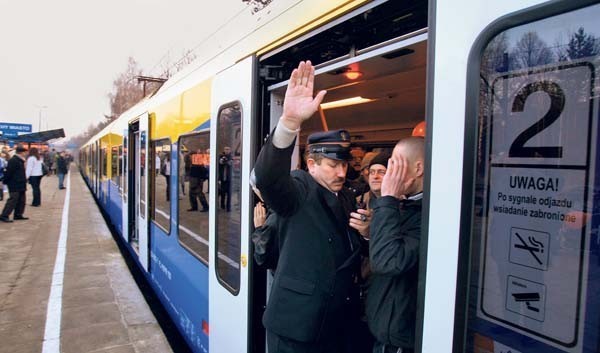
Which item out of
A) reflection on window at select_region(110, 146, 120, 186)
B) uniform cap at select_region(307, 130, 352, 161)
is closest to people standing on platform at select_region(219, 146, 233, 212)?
uniform cap at select_region(307, 130, 352, 161)

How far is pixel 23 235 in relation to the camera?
980 cm

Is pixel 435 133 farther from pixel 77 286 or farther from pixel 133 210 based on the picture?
pixel 133 210

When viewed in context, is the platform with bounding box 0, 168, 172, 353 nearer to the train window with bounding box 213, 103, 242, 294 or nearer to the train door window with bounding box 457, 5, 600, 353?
the train window with bounding box 213, 103, 242, 294

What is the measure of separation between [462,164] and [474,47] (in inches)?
12.9

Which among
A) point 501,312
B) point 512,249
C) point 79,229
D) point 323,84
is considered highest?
point 323,84

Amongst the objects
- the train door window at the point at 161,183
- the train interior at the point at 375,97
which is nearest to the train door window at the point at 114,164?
the train door window at the point at 161,183

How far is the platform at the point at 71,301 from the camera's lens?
4.07 m

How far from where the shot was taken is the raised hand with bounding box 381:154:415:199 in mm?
1659

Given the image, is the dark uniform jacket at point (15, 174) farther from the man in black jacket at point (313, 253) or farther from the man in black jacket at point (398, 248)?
the man in black jacket at point (398, 248)

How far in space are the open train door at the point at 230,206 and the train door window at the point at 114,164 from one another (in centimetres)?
825

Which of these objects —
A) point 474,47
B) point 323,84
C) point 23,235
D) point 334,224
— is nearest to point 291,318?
point 334,224

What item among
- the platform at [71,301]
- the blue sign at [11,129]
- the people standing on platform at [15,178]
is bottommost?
the platform at [71,301]

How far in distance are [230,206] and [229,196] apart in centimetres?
7

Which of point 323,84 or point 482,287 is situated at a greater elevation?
point 323,84
